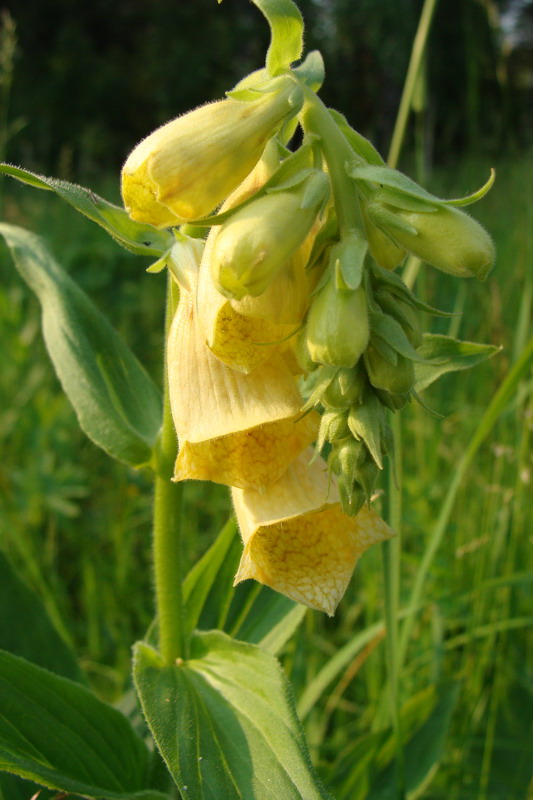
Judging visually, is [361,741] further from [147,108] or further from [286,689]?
[147,108]

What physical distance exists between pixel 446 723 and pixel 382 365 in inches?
35.0

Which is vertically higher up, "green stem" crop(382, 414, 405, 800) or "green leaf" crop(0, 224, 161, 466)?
"green leaf" crop(0, 224, 161, 466)

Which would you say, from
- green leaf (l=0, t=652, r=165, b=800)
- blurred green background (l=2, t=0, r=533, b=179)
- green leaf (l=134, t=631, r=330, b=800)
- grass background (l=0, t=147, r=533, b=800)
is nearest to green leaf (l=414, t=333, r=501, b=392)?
grass background (l=0, t=147, r=533, b=800)

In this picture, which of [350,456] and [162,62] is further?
[162,62]

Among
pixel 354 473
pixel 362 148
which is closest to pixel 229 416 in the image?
pixel 354 473

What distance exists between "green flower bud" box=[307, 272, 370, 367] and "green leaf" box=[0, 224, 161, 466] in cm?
50

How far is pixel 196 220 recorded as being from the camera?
3.19 feet

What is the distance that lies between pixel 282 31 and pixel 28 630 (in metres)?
1.11

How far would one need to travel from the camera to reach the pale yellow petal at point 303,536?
1040 millimetres

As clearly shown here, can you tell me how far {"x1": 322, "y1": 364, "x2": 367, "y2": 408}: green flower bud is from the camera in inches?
35.7

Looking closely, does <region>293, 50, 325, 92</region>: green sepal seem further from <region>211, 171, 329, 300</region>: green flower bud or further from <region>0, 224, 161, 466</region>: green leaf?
<region>0, 224, 161, 466</region>: green leaf

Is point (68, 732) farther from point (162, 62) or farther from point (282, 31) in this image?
point (162, 62)

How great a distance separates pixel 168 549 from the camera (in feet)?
4.24

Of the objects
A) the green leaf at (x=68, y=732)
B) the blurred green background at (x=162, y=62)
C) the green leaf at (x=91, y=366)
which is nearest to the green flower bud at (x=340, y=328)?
the green leaf at (x=91, y=366)
